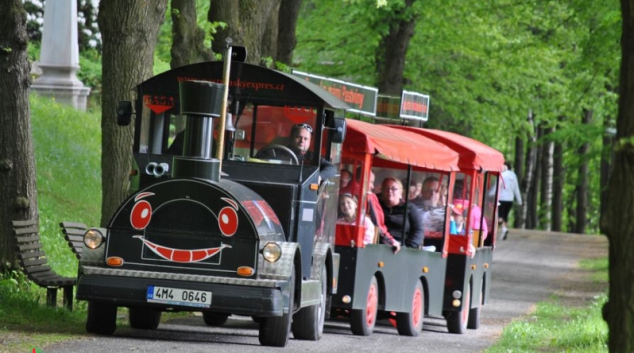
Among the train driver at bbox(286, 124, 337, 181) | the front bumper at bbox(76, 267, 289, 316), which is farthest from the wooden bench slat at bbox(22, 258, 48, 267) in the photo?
the train driver at bbox(286, 124, 337, 181)

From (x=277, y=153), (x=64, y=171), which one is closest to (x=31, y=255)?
(x=277, y=153)

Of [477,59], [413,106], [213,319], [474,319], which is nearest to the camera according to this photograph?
[213,319]

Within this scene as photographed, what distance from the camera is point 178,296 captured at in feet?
35.4

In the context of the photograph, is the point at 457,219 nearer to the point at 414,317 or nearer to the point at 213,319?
the point at 414,317

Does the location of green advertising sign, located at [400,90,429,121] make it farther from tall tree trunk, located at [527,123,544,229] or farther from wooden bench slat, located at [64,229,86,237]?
tall tree trunk, located at [527,123,544,229]

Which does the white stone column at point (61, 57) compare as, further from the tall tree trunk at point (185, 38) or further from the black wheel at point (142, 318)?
the black wheel at point (142, 318)

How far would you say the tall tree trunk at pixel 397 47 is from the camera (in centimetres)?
2992

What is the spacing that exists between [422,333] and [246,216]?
5752mm

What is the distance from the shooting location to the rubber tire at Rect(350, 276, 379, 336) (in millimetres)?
13933

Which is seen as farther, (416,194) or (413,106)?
(413,106)

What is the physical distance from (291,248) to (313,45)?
2594 centimetres

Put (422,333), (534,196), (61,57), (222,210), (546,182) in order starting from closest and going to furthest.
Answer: (222,210)
(422,333)
(61,57)
(534,196)
(546,182)

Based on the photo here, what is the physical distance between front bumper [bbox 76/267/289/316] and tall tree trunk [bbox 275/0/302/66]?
1256cm

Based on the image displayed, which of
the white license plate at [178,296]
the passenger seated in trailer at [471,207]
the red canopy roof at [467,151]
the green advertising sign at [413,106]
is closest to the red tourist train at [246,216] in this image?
the white license plate at [178,296]
